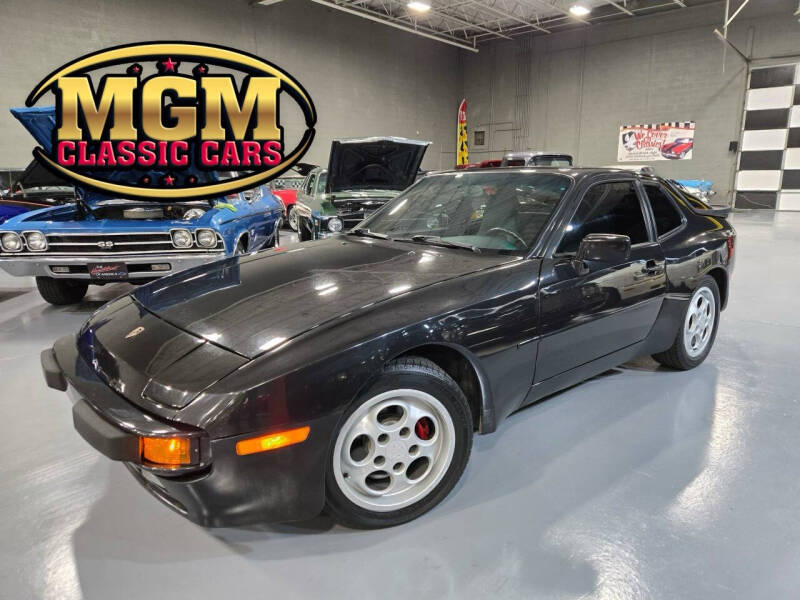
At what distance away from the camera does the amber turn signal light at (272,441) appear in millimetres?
1391

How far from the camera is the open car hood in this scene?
4.18 m

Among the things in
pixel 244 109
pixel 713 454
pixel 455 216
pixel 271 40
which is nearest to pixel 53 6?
pixel 271 40

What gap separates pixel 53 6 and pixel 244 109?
7652 millimetres

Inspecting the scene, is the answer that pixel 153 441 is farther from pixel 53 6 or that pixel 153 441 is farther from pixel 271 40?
pixel 271 40

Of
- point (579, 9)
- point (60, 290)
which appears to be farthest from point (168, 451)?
point (579, 9)

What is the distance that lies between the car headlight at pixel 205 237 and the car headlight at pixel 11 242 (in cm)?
137

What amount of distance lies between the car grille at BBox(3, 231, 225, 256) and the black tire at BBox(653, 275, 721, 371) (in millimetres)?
3628

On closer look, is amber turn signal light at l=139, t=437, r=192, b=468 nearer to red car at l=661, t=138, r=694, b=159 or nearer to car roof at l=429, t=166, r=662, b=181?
car roof at l=429, t=166, r=662, b=181

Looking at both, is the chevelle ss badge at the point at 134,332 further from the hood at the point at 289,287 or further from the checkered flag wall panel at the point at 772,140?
the checkered flag wall panel at the point at 772,140

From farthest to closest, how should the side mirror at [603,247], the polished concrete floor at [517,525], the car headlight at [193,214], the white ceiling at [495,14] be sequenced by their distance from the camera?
the white ceiling at [495,14]
the car headlight at [193,214]
the side mirror at [603,247]
the polished concrete floor at [517,525]

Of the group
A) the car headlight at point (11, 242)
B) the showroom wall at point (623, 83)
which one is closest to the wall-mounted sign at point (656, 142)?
the showroom wall at point (623, 83)

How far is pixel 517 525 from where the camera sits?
175cm

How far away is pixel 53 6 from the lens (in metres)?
10.7

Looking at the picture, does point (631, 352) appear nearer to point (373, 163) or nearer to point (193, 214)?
point (193, 214)
